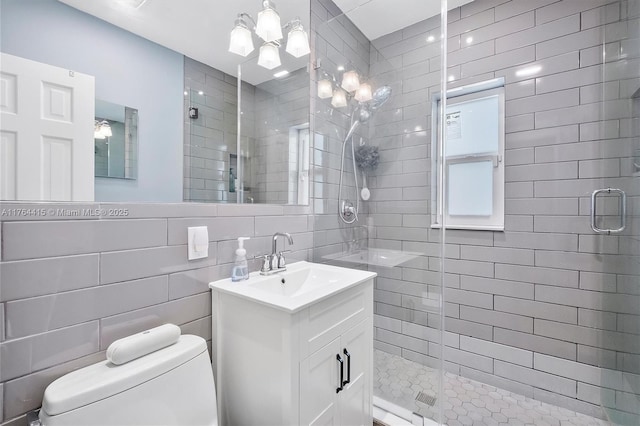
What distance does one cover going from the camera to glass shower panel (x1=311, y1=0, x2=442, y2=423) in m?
1.77

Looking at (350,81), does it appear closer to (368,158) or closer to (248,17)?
(368,158)

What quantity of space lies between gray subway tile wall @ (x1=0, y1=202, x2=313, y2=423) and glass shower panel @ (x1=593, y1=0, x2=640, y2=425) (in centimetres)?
212

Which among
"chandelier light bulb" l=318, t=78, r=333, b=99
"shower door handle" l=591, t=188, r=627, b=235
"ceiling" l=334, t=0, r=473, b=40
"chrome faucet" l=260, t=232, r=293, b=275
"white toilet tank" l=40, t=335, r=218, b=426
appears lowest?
"white toilet tank" l=40, t=335, r=218, b=426

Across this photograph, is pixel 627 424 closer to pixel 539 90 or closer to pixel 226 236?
pixel 539 90

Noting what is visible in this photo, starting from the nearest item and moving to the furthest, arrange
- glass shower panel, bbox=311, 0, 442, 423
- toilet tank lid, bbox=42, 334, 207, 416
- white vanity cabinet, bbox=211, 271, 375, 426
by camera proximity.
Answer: toilet tank lid, bbox=42, 334, 207, 416 < white vanity cabinet, bbox=211, 271, 375, 426 < glass shower panel, bbox=311, 0, 442, 423

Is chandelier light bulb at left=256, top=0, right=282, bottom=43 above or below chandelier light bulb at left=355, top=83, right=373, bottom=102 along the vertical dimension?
above

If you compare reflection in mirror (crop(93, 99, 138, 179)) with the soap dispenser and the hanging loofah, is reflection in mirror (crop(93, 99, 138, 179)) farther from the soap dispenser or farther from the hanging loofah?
the hanging loofah

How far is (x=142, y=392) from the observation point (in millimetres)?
766

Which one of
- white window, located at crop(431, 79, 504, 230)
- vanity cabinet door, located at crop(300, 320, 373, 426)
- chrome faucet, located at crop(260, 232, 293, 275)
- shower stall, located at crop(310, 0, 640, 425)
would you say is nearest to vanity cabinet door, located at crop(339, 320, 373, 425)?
vanity cabinet door, located at crop(300, 320, 373, 426)

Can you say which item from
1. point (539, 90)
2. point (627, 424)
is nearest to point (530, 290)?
point (627, 424)

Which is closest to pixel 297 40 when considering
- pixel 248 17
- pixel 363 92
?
pixel 248 17

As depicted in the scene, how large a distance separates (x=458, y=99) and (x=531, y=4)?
678 millimetres

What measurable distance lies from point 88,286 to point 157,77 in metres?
0.79

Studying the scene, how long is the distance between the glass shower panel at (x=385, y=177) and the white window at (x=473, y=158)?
0.54 ft
